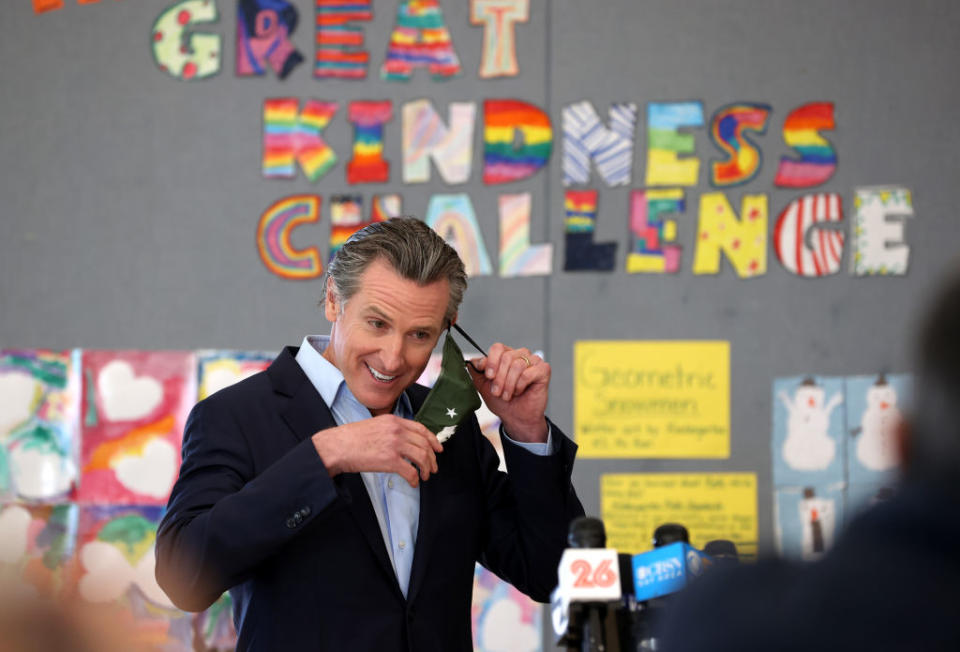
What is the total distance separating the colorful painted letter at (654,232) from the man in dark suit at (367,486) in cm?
112

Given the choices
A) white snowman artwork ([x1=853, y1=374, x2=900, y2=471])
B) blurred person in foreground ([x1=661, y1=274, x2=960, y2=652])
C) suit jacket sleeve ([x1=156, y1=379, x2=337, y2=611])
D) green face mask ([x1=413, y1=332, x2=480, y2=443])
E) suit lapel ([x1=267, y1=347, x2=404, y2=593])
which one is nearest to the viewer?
blurred person in foreground ([x1=661, y1=274, x2=960, y2=652])

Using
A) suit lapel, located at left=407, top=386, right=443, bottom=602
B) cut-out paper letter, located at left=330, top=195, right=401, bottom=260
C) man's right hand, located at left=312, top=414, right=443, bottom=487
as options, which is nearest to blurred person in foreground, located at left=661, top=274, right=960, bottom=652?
man's right hand, located at left=312, top=414, right=443, bottom=487

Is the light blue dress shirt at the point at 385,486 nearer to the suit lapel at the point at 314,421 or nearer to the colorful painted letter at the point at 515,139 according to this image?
the suit lapel at the point at 314,421

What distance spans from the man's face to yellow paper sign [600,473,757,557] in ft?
4.07

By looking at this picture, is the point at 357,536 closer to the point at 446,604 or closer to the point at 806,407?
the point at 446,604

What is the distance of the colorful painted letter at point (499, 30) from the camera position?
281 centimetres

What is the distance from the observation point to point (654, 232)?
2.78 metres

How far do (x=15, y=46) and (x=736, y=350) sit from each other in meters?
2.21

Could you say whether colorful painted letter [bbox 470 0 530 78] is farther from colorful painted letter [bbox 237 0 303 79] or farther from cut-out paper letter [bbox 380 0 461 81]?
colorful painted letter [bbox 237 0 303 79]

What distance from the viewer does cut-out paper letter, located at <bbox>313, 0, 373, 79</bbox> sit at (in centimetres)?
282

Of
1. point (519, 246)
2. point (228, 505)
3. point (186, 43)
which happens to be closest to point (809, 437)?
point (519, 246)

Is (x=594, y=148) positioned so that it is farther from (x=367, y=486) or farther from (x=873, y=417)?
(x=367, y=486)

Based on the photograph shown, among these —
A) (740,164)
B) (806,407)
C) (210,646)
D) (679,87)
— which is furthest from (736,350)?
(210,646)

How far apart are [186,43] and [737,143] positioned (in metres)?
1.57
